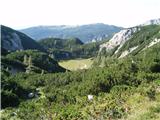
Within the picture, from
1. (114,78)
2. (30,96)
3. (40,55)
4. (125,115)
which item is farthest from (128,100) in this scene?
(40,55)

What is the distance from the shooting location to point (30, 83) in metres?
64.9

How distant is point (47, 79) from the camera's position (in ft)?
219

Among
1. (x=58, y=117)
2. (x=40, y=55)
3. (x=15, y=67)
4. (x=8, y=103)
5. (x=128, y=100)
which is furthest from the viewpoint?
(x=40, y=55)

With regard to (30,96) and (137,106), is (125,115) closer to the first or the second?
(137,106)

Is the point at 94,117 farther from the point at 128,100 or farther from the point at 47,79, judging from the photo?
the point at 47,79

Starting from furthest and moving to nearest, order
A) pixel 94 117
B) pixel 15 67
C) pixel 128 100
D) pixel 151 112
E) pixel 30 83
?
1. pixel 15 67
2. pixel 30 83
3. pixel 128 100
4. pixel 94 117
5. pixel 151 112

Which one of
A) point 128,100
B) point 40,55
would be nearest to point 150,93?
point 128,100

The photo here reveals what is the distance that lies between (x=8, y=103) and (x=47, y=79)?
28.6 meters

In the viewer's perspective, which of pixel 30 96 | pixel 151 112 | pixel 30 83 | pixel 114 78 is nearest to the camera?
pixel 151 112

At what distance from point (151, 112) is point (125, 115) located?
1.19 metres

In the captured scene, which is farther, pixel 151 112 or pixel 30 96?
pixel 30 96

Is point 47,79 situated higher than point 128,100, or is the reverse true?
point 128,100

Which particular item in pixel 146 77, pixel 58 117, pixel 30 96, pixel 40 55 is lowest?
pixel 40 55

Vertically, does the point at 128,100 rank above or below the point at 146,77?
above
